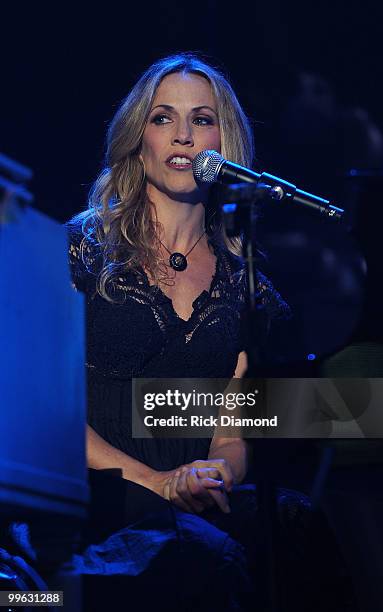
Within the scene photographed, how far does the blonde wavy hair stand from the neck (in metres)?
0.02

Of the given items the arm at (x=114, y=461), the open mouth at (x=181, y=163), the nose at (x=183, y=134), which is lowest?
the arm at (x=114, y=461)

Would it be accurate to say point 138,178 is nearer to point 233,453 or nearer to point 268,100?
point 268,100

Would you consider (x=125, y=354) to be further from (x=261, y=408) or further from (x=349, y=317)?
(x=349, y=317)

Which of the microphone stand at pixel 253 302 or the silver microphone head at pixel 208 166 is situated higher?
the silver microphone head at pixel 208 166

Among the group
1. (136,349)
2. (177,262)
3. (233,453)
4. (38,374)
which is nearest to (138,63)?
(177,262)

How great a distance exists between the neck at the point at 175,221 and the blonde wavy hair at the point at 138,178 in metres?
0.02

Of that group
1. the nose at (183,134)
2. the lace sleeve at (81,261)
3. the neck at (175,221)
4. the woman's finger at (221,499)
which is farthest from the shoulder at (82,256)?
the woman's finger at (221,499)

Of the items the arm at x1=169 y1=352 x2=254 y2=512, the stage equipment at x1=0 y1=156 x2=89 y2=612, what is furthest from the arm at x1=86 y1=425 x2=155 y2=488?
the stage equipment at x1=0 y1=156 x2=89 y2=612

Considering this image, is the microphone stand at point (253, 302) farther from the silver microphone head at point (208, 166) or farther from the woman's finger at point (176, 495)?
the woman's finger at point (176, 495)

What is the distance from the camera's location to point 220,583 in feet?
6.11

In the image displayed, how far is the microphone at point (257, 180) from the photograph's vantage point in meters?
1.84

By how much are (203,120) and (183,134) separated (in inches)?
4.8

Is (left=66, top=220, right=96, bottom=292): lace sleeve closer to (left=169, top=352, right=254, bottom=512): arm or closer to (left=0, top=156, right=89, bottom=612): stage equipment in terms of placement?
(left=169, top=352, right=254, bottom=512): arm

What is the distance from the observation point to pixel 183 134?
93.7 inches
